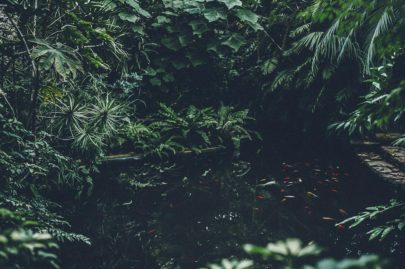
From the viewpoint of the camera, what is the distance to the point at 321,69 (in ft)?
23.1

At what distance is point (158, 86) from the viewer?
25.8 feet

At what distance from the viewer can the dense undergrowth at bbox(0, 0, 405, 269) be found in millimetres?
4520

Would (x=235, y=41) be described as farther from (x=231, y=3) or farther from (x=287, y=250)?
(x=287, y=250)

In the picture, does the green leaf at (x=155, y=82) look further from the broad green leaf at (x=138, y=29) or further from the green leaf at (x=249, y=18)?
the green leaf at (x=249, y=18)

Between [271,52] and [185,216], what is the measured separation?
433 cm

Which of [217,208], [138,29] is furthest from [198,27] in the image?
[217,208]

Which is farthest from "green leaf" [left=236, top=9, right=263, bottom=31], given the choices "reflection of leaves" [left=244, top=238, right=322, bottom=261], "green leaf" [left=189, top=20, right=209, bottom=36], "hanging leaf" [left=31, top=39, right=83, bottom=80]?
"reflection of leaves" [left=244, top=238, right=322, bottom=261]

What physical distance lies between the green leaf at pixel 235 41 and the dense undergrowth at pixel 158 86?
0.06 feet

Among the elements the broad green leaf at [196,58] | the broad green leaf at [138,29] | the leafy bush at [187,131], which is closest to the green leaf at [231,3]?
the broad green leaf at [196,58]

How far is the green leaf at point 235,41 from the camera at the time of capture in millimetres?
7613

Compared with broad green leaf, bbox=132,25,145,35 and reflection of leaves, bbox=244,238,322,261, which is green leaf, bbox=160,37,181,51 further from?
reflection of leaves, bbox=244,238,322,261

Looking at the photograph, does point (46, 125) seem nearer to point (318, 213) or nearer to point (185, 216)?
point (185, 216)

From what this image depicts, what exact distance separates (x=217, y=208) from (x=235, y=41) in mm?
3674

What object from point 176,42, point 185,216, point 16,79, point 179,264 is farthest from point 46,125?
point 176,42
